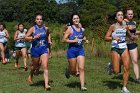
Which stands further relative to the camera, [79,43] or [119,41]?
[79,43]

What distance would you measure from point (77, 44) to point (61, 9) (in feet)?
292

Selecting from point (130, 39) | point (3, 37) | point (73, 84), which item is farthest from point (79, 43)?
point (3, 37)

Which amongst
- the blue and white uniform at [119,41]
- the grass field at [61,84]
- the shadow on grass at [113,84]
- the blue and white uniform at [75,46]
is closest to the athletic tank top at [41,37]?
the blue and white uniform at [75,46]

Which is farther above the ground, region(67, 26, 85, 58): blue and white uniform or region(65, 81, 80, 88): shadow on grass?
region(67, 26, 85, 58): blue and white uniform

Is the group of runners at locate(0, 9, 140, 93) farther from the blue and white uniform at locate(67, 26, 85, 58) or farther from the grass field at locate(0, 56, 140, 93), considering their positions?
the grass field at locate(0, 56, 140, 93)

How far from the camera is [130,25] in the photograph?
11.1 m

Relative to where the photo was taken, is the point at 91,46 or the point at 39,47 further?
the point at 91,46

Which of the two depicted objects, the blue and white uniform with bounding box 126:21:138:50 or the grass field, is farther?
the blue and white uniform with bounding box 126:21:138:50

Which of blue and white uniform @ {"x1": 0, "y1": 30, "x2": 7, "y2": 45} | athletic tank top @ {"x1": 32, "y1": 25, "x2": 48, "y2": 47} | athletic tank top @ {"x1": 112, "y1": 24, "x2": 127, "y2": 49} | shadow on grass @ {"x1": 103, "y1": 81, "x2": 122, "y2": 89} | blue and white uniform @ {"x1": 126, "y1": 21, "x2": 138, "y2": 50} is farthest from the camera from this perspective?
blue and white uniform @ {"x1": 0, "y1": 30, "x2": 7, "y2": 45}

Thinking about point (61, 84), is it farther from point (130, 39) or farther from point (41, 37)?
point (130, 39)

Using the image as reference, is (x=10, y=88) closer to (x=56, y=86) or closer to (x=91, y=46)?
(x=56, y=86)

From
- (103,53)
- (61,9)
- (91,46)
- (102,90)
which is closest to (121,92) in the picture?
(102,90)

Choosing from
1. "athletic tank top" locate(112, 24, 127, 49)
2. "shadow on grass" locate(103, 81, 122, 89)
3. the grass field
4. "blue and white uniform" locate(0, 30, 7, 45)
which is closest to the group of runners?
"athletic tank top" locate(112, 24, 127, 49)

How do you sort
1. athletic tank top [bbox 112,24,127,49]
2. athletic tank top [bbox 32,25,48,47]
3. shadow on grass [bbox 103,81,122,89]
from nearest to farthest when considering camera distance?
athletic tank top [bbox 112,24,127,49], athletic tank top [bbox 32,25,48,47], shadow on grass [bbox 103,81,122,89]
